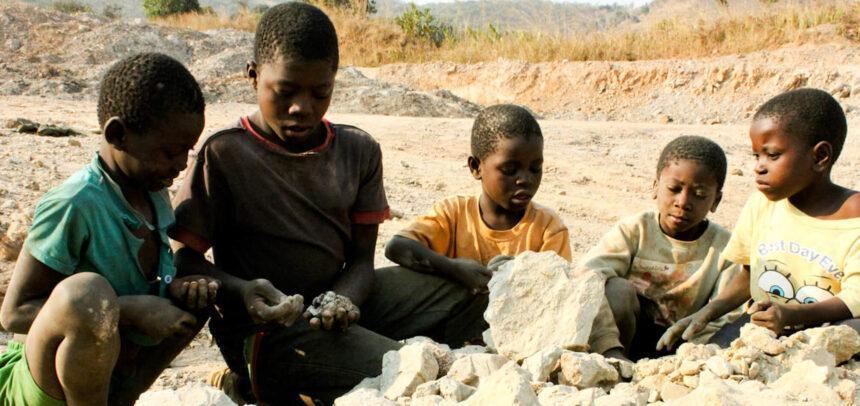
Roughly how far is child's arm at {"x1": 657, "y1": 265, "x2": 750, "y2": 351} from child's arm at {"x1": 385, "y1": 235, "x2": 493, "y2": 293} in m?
0.69

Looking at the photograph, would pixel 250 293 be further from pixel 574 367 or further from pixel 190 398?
pixel 574 367

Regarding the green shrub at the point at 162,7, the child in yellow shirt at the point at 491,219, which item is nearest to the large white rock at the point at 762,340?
the child in yellow shirt at the point at 491,219

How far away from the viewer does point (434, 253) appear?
11.0ft

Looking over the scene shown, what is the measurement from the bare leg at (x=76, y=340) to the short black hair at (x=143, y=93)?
0.49 m

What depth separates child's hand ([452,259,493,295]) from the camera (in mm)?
3248

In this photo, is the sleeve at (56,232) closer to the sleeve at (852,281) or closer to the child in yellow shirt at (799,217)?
the child in yellow shirt at (799,217)

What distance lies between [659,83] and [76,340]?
13.4 m

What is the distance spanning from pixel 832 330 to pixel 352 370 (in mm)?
1538

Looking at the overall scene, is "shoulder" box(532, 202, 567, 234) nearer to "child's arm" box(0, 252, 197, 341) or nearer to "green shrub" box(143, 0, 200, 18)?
"child's arm" box(0, 252, 197, 341)

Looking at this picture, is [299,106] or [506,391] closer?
[506,391]

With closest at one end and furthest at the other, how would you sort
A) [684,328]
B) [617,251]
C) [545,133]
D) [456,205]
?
[684,328] < [617,251] < [456,205] < [545,133]

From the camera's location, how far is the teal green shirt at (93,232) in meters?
2.30

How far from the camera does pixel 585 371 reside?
8.40ft

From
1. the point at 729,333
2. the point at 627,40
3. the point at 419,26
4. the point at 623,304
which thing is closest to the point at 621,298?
the point at 623,304
